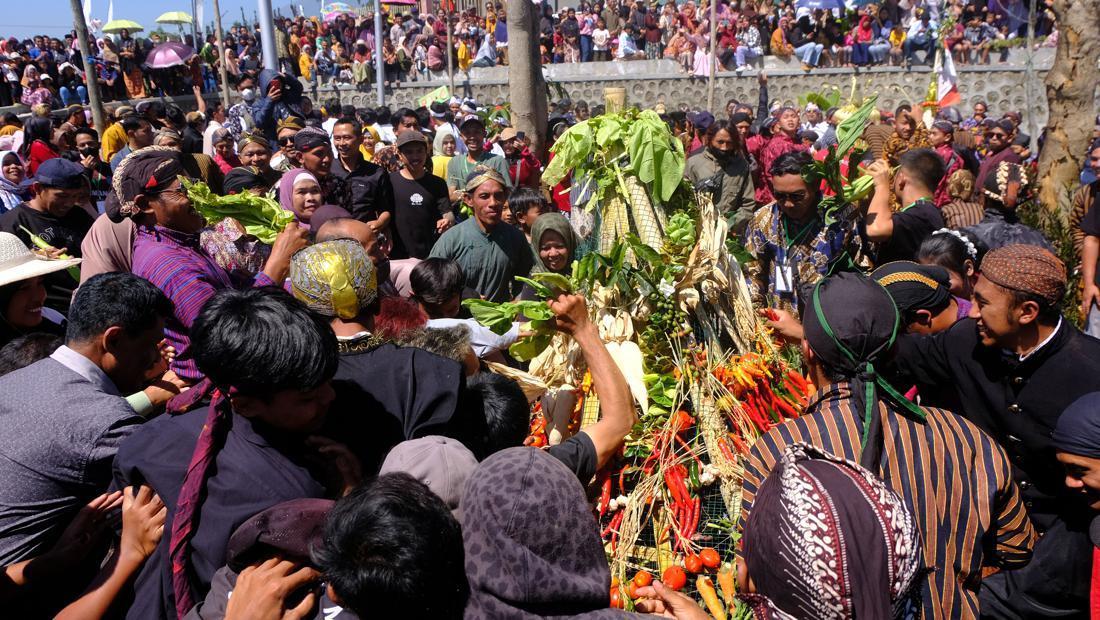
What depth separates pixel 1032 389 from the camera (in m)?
2.57

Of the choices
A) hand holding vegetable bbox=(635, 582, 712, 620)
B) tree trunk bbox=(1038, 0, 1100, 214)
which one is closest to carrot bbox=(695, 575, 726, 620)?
hand holding vegetable bbox=(635, 582, 712, 620)

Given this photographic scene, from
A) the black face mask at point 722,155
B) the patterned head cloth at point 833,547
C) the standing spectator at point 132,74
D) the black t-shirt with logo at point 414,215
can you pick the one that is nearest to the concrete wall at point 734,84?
the standing spectator at point 132,74

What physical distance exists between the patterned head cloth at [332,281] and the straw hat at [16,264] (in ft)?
5.13

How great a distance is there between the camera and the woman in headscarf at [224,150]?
25.1ft

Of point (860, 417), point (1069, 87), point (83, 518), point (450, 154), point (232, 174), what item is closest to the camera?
point (860, 417)

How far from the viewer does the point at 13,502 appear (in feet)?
7.33

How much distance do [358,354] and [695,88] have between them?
19.1 meters

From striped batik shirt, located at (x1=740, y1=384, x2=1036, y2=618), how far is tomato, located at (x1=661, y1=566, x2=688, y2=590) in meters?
0.58

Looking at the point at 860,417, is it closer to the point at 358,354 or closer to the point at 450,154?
the point at 358,354

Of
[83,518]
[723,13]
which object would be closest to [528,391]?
[83,518]

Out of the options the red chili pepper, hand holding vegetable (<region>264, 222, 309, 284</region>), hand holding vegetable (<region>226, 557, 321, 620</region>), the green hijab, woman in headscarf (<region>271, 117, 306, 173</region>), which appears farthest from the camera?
woman in headscarf (<region>271, 117, 306, 173</region>)

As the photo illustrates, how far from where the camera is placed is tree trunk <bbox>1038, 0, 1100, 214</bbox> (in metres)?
6.16

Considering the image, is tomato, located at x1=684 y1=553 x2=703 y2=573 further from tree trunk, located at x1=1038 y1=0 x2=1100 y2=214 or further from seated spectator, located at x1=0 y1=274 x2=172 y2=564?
tree trunk, located at x1=1038 y1=0 x2=1100 y2=214

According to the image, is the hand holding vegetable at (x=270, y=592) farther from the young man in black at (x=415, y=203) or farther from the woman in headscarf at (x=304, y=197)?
the young man in black at (x=415, y=203)
